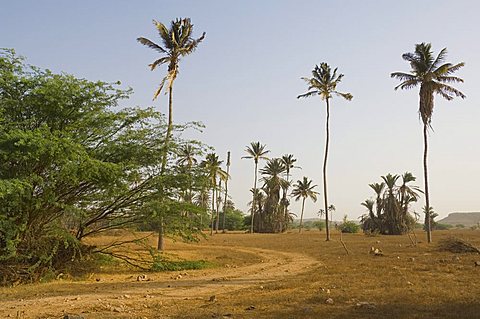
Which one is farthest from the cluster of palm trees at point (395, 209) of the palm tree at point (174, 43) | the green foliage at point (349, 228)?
the palm tree at point (174, 43)

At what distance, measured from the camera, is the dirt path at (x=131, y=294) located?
9883 millimetres

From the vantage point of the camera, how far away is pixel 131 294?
1248 cm

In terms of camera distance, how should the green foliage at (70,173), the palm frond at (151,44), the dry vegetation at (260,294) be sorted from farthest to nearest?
the palm frond at (151,44) → the green foliage at (70,173) → the dry vegetation at (260,294)

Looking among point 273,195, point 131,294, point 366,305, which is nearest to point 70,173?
point 131,294

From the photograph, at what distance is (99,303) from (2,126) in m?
6.62

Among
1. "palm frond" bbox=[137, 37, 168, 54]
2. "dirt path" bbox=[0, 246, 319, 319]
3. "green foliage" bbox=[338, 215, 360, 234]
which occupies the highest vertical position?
"palm frond" bbox=[137, 37, 168, 54]

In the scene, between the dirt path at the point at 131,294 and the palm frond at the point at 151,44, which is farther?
the palm frond at the point at 151,44

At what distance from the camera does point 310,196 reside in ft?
246

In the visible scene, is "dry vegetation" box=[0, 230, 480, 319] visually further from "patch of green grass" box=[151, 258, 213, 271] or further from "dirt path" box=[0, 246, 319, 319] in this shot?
"patch of green grass" box=[151, 258, 213, 271]

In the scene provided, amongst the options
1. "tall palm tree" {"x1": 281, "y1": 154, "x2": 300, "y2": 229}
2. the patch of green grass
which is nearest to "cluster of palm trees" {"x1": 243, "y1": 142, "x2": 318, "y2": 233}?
"tall palm tree" {"x1": 281, "y1": 154, "x2": 300, "y2": 229}

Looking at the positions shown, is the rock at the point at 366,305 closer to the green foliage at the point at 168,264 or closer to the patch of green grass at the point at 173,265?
the green foliage at the point at 168,264

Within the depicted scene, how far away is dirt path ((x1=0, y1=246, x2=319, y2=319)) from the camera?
9.88 meters

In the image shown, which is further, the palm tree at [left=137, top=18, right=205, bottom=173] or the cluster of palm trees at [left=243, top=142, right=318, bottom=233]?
the cluster of palm trees at [left=243, top=142, right=318, bottom=233]

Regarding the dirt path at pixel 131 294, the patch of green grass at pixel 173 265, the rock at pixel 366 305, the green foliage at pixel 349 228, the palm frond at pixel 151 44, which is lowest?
the dirt path at pixel 131 294
